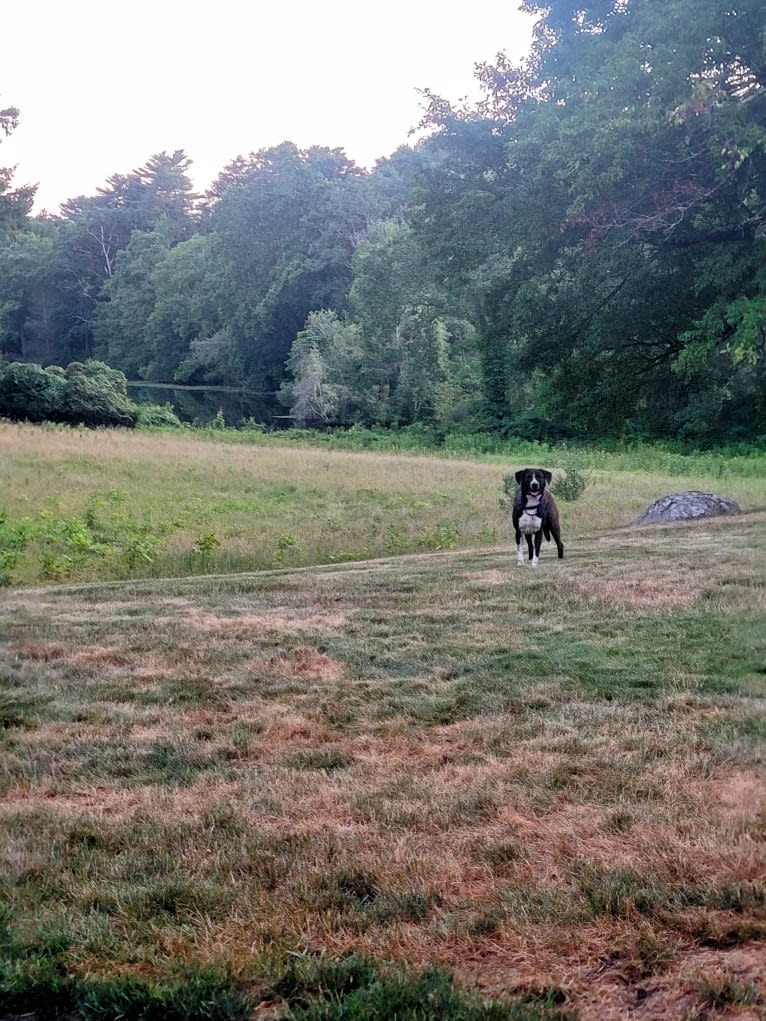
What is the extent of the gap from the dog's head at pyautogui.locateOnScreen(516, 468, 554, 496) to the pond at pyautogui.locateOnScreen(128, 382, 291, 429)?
40.3m

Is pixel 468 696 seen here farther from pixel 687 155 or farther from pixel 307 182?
pixel 307 182

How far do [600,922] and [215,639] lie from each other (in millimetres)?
3976

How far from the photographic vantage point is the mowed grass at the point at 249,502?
12.1 m

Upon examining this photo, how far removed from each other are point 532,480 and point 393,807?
5.35 m

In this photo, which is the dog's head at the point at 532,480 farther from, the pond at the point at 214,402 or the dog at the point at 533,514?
the pond at the point at 214,402

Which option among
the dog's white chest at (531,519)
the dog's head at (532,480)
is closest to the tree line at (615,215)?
the dog's head at (532,480)

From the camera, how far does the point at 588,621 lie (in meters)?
5.88

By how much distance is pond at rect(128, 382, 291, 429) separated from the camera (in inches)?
2094

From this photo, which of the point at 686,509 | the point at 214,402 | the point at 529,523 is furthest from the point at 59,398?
the point at 529,523

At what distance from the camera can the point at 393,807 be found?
10.00 ft

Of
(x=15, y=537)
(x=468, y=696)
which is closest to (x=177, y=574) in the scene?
(x=15, y=537)

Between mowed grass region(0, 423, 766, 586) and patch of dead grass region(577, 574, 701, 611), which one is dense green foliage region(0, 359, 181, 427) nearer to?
mowed grass region(0, 423, 766, 586)

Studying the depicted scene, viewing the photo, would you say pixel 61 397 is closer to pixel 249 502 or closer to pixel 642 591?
pixel 249 502

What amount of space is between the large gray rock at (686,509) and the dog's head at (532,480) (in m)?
5.76
